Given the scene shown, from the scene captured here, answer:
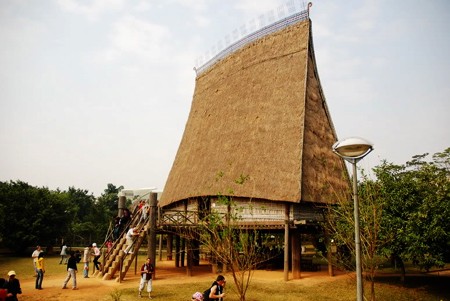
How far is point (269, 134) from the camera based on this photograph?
20594 millimetres

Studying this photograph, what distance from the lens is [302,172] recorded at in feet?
60.0

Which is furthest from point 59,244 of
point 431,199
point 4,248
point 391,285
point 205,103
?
point 431,199

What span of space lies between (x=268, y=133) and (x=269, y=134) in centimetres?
12

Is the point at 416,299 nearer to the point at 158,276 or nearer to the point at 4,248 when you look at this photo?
the point at 158,276

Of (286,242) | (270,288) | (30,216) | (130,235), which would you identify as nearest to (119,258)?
(130,235)

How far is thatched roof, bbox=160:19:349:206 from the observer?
19.0 meters

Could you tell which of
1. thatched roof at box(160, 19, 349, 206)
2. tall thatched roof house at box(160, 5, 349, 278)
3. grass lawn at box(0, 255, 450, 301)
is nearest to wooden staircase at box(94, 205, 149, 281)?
grass lawn at box(0, 255, 450, 301)

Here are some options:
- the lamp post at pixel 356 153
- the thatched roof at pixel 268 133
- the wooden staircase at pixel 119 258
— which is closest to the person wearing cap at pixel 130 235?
the wooden staircase at pixel 119 258

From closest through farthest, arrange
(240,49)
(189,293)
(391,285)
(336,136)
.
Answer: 1. (189,293)
2. (391,285)
3. (336,136)
4. (240,49)

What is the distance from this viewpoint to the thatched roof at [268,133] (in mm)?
18969

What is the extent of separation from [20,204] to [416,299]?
3428 cm

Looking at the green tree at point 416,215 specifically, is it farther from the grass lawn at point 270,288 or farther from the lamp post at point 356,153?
the lamp post at point 356,153

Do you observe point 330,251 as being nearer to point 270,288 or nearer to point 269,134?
point 270,288

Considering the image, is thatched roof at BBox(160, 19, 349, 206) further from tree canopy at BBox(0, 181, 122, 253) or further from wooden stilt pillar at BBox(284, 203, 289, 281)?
tree canopy at BBox(0, 181, 122, 253)
